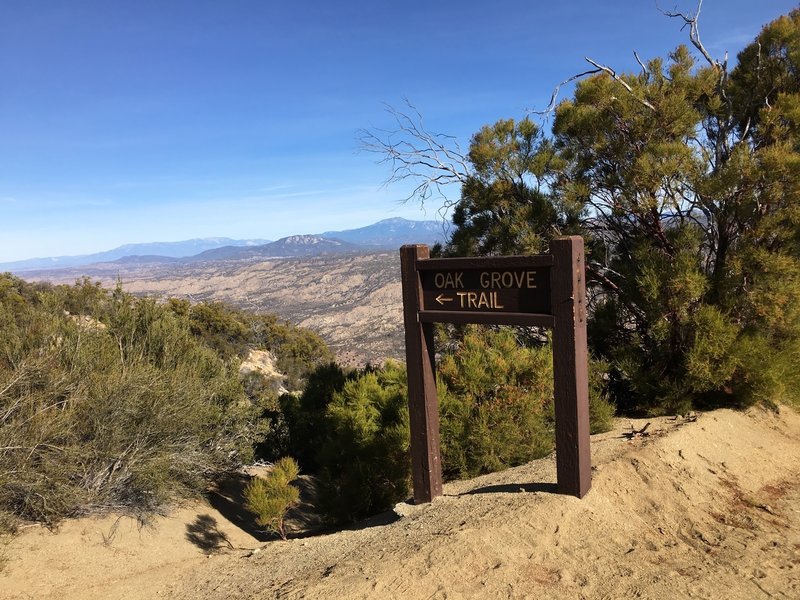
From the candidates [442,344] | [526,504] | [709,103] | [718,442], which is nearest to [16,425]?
[526,504]

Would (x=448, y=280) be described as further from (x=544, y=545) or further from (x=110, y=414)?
(x=110, y=414)

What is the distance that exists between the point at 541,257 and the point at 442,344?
6.12 m

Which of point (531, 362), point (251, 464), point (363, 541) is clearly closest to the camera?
point (363, 541)

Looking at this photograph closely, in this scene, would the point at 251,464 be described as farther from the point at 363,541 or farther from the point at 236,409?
the point at 363,541

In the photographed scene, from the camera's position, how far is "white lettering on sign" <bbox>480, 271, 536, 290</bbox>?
410 cm

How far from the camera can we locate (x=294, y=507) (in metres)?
8.22

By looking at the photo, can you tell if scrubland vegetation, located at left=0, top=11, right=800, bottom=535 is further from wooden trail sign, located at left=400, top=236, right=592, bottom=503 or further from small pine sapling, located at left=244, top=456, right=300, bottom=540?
wooden trail sign, located at left=400, top=236, right=592, bottom=503

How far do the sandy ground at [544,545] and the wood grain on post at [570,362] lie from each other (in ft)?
0.86

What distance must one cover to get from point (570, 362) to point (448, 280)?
126 centimetres

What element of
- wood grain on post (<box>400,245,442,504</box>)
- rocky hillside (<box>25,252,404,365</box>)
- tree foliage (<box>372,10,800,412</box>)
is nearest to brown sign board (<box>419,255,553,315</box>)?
wood grain on post (<box>400,245,442,504</box>)

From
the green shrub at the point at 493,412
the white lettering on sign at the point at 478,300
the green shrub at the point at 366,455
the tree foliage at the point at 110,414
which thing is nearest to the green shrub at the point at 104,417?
the tree foliage at the point at 110,414

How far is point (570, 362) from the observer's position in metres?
3.96

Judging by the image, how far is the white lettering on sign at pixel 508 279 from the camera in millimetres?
4098

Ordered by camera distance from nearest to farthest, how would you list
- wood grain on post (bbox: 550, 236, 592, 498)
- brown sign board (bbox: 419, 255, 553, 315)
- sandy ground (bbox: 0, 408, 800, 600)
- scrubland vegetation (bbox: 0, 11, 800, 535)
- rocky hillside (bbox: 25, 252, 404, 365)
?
sandy ground (bbox: 0, 408, 800, 600) < wood grain on post (bbox: 550, 236, 592, 498) < brown sign board (bbox: 419, 255, 553, 315) < scrubland vegetation (bbox: 0, 11, 800, 535) < rocky hillside (bbox: 25, 252, 404, 365)
